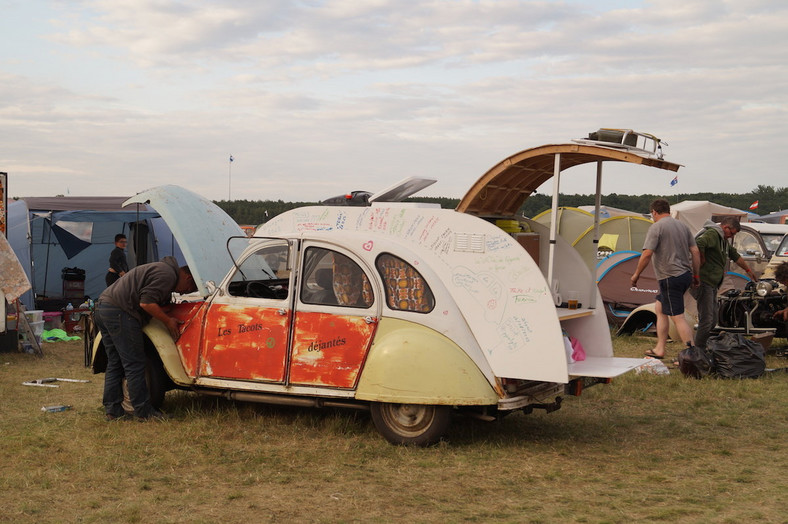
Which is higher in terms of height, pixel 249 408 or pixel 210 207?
pixel 210 207

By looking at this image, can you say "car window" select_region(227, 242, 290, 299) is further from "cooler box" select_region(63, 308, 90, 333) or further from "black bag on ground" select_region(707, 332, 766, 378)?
"cooler box" select_region(63, 308, 90, 333)

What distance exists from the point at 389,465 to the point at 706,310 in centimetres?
567

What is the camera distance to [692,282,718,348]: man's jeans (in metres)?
10.2

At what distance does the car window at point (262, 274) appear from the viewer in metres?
7.12

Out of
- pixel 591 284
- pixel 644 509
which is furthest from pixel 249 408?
pixel 644 509

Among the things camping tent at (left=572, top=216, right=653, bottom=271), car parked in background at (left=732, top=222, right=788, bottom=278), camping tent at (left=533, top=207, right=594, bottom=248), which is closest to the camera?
car parked in background at (left=732, top=222, right=788, bottom=278)

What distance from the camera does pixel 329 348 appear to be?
21.7 feet

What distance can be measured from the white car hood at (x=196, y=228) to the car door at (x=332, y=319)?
3.87ft

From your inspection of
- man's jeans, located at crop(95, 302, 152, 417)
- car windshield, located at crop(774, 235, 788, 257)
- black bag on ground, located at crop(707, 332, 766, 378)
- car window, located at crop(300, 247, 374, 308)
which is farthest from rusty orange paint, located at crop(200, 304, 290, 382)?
car windshield, located at crop(774, 235, 788, 257)

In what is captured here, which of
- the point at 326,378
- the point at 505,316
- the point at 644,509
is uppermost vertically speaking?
the point at 505,316

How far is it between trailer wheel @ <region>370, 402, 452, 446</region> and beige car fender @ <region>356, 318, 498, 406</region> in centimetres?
21

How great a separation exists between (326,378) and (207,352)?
114 centimetres

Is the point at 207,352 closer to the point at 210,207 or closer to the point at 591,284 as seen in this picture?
the point at 210,207

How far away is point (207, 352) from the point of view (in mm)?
7070
